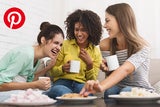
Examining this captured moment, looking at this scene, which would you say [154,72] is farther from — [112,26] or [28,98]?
[28,98]

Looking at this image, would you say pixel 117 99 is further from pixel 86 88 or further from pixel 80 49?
pixel 80 49

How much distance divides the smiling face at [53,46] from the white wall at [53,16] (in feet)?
2.17

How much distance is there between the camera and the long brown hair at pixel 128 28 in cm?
179

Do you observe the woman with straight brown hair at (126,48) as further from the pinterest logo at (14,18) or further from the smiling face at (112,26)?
the pinterest logo at (14,18)

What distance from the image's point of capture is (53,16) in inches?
→ 127

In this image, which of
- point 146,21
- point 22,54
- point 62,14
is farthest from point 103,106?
point 62,14

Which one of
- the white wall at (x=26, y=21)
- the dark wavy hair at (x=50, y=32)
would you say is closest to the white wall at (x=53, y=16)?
the white wall at (x=26, y=21)

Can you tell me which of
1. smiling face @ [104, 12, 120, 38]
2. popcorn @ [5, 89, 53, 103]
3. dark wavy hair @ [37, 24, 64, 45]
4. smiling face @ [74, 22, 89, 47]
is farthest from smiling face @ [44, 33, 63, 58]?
popcorn @ [5, 89, 53, 103]

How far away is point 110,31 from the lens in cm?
193

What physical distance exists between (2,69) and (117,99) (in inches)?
38.6

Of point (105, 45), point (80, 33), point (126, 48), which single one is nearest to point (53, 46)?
point (80, 33)

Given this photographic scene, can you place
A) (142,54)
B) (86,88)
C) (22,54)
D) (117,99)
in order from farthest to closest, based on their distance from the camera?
(22,54)
(142,54)
(86,88)
(117,99)

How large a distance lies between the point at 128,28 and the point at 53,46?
564 mm

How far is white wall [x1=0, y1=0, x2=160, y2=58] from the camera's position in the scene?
2643 mm
